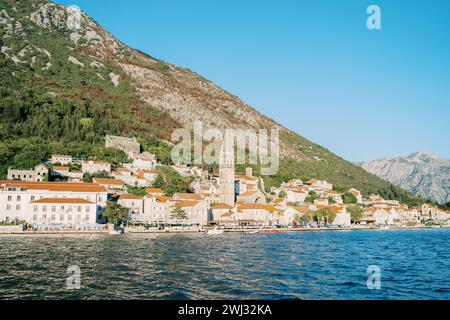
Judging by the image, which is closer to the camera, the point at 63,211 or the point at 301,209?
the point at 63,211

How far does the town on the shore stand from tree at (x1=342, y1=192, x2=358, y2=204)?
0.95ft

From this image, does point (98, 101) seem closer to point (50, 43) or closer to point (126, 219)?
point (50, 43)

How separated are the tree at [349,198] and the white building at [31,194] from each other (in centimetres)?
7051

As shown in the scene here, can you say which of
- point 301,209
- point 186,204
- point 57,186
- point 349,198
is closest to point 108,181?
point 57,186

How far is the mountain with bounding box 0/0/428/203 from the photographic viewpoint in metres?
87.7

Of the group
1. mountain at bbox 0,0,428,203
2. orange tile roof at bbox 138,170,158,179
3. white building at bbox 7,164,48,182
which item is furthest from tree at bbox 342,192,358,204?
white building at bbox 7,164,48,182

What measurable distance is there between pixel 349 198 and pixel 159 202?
6254cm

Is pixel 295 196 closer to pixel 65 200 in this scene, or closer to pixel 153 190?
pixel 153 190

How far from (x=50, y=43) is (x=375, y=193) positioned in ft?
390

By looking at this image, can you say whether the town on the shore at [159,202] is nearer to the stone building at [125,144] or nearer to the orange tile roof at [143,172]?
the orange tile roof at [143,172]

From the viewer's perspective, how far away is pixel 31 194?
5678 cm

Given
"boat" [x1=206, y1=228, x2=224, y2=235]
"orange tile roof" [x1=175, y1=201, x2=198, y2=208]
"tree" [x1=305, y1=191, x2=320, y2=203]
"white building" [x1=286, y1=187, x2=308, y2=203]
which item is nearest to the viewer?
"boat" [x1=206, y1=228, x2=224, y2=235]

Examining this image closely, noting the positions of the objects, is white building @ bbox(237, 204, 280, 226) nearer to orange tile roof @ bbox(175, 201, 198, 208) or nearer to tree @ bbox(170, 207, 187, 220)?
orange tile roof @ bbox(175, 201, 198, 208)

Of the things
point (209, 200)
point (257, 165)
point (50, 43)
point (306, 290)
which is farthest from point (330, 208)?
point (50, 43)
